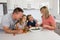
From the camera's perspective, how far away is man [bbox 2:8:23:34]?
7.26 ft

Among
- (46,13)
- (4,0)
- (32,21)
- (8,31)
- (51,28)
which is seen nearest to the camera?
(8,31)

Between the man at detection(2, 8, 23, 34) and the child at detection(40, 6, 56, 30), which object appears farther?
the child at detection(40, 6, 56, 30)

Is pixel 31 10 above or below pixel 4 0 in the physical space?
below

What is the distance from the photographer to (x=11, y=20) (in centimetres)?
231

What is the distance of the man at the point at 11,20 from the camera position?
221 cm

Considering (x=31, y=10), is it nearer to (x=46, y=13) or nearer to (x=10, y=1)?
(x=10, y=1)

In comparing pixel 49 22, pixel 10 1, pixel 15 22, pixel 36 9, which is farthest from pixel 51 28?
pixel 10 1

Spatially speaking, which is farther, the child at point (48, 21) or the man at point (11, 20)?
the child at point (48, 21)

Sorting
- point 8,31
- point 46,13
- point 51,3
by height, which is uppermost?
point 51,3

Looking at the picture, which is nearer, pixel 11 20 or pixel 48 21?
pixel 11 20

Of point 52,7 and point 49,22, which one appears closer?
point 49,22

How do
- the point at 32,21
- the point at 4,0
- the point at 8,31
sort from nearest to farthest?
the point at 8,31 < the point at 32,21 < the point at 4,0

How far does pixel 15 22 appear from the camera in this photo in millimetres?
2352

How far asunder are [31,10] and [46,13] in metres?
1.10
